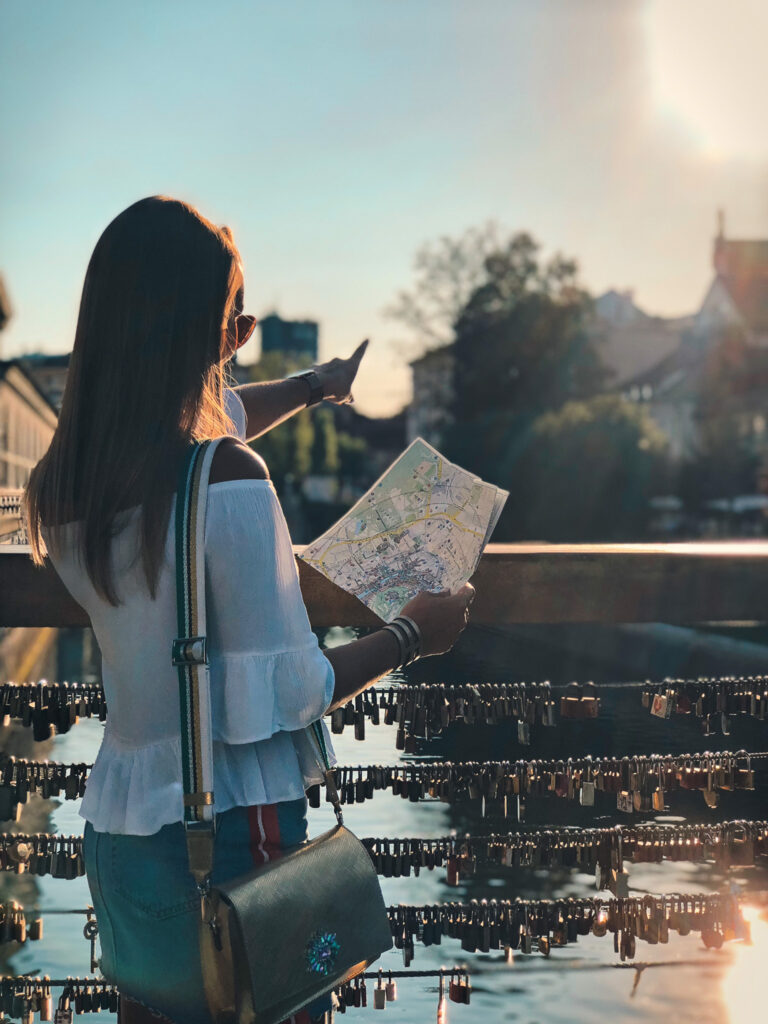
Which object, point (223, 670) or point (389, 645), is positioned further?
point (389, 645)

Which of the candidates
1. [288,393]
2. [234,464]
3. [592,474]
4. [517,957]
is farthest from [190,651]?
[592,474]

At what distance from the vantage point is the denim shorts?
2092mm

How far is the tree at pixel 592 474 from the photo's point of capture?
5434cm

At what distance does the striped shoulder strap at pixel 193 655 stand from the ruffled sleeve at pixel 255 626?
2 centimetres

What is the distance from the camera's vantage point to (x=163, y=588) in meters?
2.09

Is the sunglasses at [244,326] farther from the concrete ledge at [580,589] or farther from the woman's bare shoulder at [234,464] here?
the concrete ledge at [580,589]

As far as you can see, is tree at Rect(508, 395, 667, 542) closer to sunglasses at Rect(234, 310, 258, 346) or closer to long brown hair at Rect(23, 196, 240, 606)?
sunglasses at Rect(234, 310, 258, 346)

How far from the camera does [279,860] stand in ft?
6.97

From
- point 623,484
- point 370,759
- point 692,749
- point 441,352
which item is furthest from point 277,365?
point 370,759

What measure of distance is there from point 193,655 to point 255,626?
0.11 meters

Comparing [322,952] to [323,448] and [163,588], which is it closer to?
[163,588]

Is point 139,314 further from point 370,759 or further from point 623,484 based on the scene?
point 623,484

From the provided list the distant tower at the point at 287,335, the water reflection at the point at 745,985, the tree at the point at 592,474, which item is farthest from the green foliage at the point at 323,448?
the water reflection at the point at 745,985

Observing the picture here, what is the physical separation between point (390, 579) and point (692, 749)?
53.6 feet
